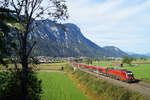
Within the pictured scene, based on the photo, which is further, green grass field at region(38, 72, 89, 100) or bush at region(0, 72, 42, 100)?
green grass field at region(38, 72, 89, 100)

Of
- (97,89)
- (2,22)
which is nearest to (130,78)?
(97,89)

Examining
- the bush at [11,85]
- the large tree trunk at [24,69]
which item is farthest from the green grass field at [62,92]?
the large tree trunk at [24,69]

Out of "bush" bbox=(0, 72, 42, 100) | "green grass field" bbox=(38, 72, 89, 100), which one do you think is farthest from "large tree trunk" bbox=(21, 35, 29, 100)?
"green grass field" bbox=(38, 72, 89, 100)

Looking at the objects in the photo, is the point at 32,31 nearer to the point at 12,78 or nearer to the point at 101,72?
the point at 12,78

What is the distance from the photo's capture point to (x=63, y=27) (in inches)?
901

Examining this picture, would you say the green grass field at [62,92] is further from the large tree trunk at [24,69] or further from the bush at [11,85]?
A: the large tree trunk at [24,69]

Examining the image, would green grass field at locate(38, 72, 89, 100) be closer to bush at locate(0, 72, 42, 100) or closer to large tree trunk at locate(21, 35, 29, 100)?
bush at locate(0, 72, 42, 100)

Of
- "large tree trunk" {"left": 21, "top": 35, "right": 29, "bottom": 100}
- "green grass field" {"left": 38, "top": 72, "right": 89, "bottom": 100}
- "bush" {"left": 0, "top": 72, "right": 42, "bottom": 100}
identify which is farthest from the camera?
"green grass field" {"left": 38, "top": 72, "right": 89, "bottom": 100}

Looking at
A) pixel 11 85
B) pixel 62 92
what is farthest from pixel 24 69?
pixel 62 92

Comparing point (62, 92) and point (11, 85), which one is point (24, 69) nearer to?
point (11, 85)

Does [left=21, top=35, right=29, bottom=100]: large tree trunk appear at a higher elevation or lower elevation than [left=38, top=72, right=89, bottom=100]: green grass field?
higher

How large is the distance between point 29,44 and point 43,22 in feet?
8.97

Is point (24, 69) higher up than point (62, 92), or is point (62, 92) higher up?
point (24, 69)

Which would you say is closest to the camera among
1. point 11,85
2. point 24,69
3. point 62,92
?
point 24,69
